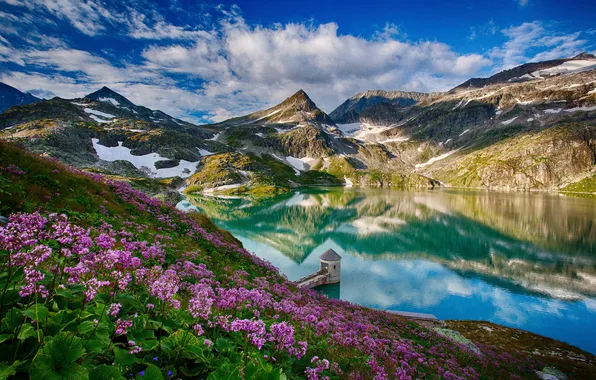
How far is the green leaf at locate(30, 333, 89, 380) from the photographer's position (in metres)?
2.86

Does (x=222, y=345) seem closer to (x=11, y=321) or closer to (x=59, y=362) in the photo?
(x=59, y=362)

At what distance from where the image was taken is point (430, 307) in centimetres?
3744

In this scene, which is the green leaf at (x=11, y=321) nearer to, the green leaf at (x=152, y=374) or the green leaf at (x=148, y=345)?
the green leaf at (x=148, y=345)

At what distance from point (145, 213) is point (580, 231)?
113 metres

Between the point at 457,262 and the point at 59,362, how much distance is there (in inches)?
2539

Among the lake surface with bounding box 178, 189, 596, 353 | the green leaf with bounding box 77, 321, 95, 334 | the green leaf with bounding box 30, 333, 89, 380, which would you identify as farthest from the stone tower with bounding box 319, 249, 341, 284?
the green leaf with bounding box 30, 333, 89, 380

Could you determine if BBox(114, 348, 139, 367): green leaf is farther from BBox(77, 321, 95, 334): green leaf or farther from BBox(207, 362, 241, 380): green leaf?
BBox(207, 362, 241, 380): green leaf

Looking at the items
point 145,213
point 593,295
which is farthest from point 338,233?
point 145,213

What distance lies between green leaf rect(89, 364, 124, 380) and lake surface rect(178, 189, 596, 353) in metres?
37.7

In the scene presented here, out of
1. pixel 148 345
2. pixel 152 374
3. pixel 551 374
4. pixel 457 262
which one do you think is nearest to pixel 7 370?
pixel 152 374

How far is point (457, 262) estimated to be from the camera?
5575 cm

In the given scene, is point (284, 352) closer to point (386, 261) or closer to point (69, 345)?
point (69, 345)

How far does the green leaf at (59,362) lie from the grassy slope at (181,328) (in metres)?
0.02

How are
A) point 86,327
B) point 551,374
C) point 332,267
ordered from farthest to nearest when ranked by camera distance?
point 332,267, point 551,374, point 86,327
